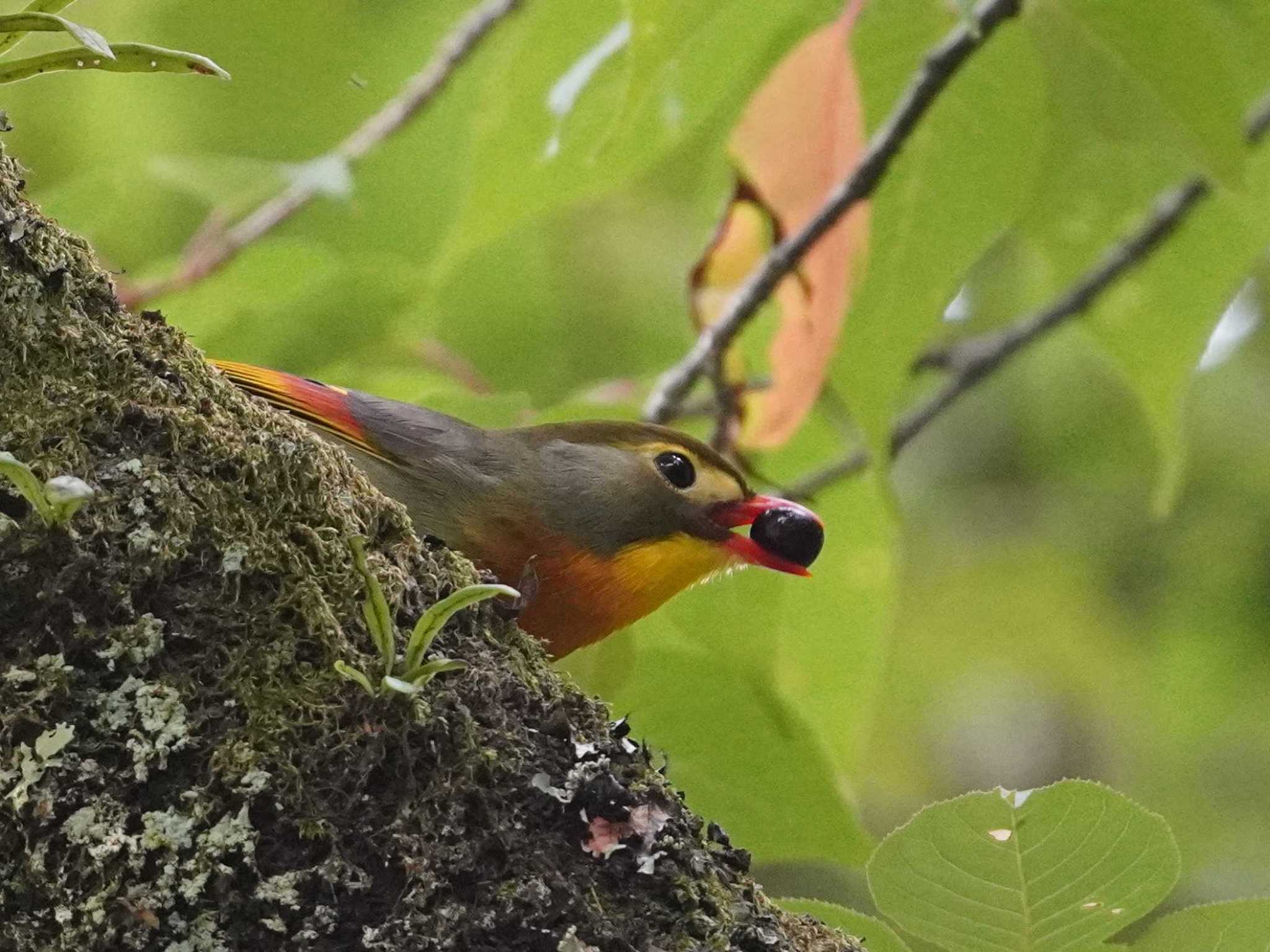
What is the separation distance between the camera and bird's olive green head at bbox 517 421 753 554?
10.5 feet

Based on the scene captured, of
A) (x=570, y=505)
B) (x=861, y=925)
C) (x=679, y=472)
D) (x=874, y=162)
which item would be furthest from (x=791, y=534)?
(x=861, y=925)

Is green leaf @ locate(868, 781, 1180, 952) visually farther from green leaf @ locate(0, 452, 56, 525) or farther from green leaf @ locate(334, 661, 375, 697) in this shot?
green leaf @ locate(0, 452, 56, 525)

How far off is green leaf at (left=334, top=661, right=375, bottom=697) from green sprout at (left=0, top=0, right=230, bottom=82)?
60 centimetres

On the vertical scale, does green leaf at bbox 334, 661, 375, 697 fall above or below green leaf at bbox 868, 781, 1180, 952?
above

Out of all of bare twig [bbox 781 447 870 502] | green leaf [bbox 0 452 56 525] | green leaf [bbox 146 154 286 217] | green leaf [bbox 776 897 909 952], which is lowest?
green leaf [bbox 776 897 909 952]

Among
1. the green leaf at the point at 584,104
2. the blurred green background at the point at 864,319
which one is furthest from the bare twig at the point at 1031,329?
the green leaf at the point at 584,104

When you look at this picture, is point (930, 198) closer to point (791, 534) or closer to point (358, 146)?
point (791, 534)

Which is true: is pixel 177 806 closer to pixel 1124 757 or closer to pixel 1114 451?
pixel 1114 451

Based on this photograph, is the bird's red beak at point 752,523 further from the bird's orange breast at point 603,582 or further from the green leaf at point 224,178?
the green leaf at point 224,178

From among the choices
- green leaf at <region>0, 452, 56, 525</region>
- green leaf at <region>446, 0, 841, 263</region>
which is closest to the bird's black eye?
green leaf at <region>446, 0, 841, 263</region>

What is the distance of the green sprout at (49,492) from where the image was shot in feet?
4.41

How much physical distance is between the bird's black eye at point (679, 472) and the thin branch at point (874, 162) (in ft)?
1.89

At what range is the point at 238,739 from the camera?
146cm

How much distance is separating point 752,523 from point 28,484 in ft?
6.49
